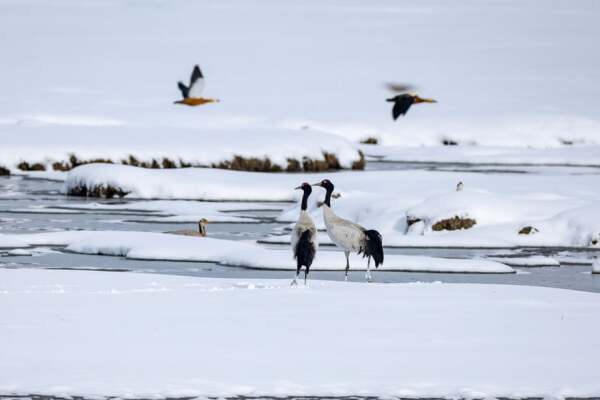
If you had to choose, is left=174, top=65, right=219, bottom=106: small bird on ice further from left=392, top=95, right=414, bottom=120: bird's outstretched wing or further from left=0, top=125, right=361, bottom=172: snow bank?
left=392, top=95, right=414, bottom=120: bird's outstretched wing

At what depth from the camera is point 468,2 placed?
12012 centimetres

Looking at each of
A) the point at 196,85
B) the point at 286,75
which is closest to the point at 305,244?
the point at 196,85

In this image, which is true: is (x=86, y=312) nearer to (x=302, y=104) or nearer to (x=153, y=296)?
(x=153, y=296)

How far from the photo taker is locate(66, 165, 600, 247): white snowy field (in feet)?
80.0

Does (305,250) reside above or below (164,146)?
below

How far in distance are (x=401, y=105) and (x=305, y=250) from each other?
6351 mm

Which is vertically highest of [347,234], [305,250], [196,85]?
[196,85]

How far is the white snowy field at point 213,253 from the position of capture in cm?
2009

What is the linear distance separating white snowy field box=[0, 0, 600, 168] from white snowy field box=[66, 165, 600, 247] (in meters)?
6.57

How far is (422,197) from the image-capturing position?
89.8 ft

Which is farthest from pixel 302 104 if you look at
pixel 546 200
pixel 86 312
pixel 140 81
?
pixel 86 312

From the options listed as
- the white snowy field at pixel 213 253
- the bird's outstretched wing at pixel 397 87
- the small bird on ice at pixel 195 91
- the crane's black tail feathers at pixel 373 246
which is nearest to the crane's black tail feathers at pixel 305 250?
the crane's black tail feathers at pixel 373 246

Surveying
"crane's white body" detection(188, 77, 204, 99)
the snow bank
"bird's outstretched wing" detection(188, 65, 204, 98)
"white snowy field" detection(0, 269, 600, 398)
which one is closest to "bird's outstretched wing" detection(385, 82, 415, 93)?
"white snowy field" detection(0, 269, 600, 398)

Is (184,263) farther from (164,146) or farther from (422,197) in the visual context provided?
(164,146)
